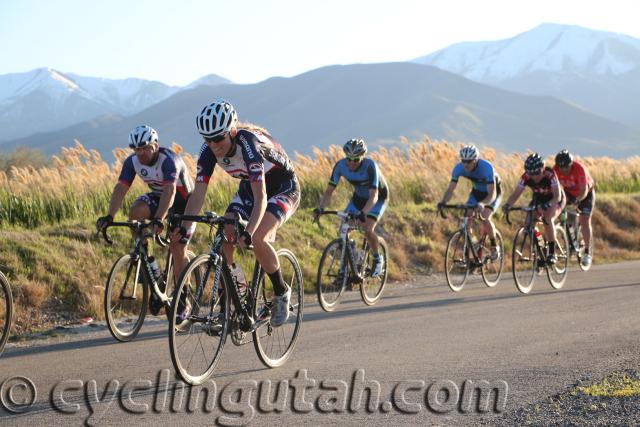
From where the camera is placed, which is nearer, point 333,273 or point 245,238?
point 245,238

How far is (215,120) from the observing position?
692cm

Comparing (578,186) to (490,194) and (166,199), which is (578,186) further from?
(166,199)

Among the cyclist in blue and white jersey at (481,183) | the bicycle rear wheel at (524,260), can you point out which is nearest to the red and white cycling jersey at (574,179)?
the cyclist in blue and white jersey at (481,183)

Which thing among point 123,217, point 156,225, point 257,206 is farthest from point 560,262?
point 257,206

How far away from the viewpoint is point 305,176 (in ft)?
62.4

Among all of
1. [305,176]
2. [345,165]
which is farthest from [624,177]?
[345,165]

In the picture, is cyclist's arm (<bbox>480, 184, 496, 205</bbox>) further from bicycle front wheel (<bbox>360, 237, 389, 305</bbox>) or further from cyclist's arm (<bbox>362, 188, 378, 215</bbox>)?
cyclist's arm (<bbox>362, 188, 378, 215</bbox>)

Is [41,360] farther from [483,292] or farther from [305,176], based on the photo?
[305,176]

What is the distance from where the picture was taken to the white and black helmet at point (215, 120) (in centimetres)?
691

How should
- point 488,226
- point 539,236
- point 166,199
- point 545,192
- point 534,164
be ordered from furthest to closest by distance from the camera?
point 488,226, point 539,236, point 545,192, point 534,164, point 166,199

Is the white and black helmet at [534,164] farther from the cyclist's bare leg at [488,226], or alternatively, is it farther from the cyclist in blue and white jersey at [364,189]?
the cyclist in blue and white jersey at [364,189]

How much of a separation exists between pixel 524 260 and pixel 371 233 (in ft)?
10.5

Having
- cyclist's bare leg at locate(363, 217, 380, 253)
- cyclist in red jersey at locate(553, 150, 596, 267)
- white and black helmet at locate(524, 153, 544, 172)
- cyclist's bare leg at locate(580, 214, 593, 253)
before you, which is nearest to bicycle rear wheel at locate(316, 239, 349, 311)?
cyclist's bare leg at locate(363, 217, 380, 253)

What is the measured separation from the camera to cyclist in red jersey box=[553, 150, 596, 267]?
1552 cm
